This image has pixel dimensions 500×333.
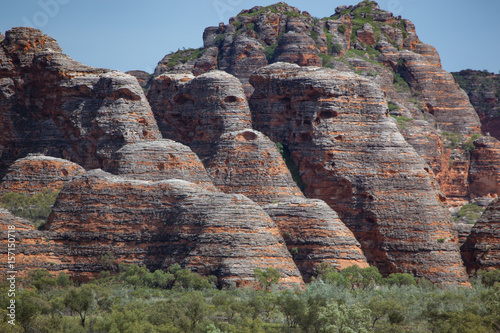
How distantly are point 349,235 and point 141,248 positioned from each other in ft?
43.6

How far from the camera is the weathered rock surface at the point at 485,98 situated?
427 feet

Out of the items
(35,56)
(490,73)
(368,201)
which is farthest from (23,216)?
(490,73)

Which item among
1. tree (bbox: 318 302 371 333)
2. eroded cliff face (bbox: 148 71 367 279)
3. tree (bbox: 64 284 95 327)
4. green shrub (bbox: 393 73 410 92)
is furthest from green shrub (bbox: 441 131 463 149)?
tree (bbox: 64 284 95 327)

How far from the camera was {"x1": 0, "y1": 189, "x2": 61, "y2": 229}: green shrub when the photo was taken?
6850 centimetres

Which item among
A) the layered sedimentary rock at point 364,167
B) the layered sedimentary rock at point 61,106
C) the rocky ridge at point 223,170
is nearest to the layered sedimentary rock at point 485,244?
the layered sedimentary rock at point 364,167

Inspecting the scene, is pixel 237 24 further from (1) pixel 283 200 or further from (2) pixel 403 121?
(1) pixel 283 200

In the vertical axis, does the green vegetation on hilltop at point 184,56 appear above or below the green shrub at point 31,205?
above

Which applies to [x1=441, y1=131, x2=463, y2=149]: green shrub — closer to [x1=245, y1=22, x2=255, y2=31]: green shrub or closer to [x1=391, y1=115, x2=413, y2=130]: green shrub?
[x1=391, y1=115, x2=413, y2=130]: green shrub

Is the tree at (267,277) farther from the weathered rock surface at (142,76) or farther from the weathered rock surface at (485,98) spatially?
the weathered rock surface at (485,98)

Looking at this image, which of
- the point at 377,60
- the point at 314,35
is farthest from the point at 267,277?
the point at 314,35

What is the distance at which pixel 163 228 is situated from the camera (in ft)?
207

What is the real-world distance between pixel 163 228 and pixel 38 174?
13.4m

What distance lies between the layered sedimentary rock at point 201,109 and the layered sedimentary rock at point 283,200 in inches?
98.0

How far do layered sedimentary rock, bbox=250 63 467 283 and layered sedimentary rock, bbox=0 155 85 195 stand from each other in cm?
1562
